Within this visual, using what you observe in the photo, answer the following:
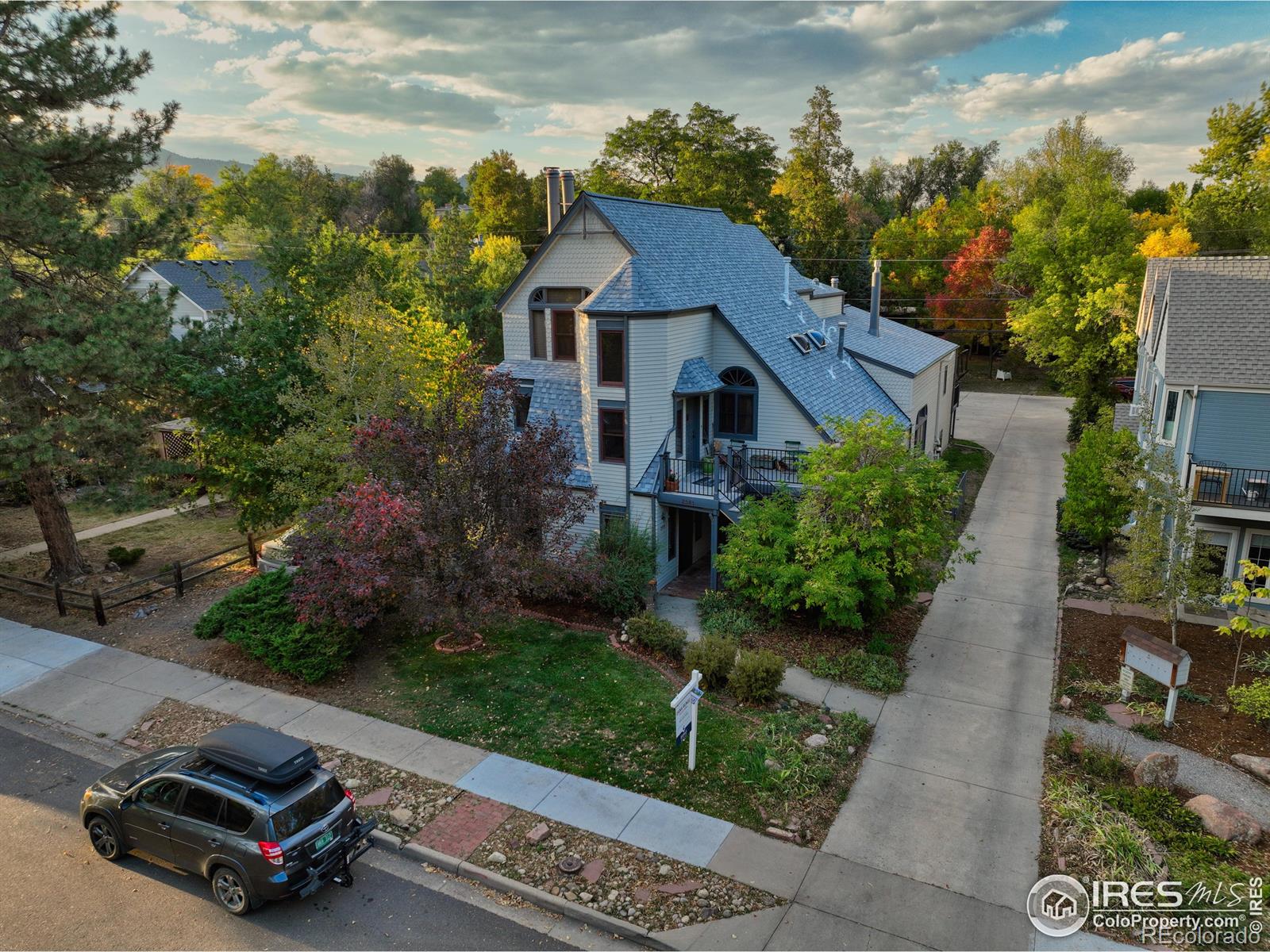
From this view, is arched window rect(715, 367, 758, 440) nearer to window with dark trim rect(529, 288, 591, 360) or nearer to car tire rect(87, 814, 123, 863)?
window with dark trim rect(529, 288, 591, 360)

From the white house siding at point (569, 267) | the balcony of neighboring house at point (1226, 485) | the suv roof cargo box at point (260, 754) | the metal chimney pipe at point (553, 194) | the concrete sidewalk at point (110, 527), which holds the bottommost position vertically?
the concrete sidewalk at point (110, 527)

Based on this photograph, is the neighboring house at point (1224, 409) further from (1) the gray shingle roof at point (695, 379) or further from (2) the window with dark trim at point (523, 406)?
(2) the window with dark trim at point (523, 406)

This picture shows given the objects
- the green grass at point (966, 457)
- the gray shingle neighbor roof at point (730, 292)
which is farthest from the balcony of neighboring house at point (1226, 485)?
the green grass at point (966, 457)

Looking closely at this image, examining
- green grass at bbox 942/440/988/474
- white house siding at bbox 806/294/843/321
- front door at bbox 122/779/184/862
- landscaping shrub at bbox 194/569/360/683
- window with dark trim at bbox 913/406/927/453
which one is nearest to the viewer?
front door at bbox 122/779/184/862

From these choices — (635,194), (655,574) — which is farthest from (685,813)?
(635,194)

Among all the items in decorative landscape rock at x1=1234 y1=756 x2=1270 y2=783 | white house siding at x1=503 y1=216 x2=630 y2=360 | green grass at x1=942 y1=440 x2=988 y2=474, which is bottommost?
green grass at x1=942 y1=440 x2=988 y2=474

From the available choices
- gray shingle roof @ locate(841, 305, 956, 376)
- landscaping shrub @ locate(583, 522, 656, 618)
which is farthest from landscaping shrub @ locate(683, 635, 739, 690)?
gray shingle roof @ locate(841, 305, 956, 376)
